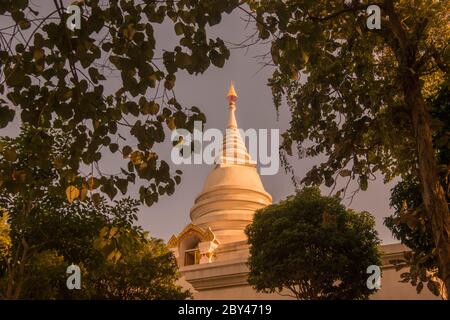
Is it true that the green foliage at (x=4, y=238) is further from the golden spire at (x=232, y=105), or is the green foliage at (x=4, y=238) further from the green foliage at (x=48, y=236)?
the golden spire at (x=232, y=105)

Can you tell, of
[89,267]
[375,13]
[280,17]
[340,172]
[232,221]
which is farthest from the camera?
[232,221]

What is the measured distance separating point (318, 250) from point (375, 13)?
12451 mm

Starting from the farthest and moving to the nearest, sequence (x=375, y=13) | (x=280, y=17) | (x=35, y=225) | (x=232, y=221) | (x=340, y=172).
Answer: (x=232, y=221), (x=35, y=225), (x=340, y=172), (x=375, y=13), (x=280, y=17)

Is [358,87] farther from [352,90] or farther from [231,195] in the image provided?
[231,195]

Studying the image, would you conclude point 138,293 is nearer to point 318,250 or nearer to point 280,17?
point 318,250

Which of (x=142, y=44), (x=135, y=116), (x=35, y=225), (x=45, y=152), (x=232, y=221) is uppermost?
(x=232, y=221)

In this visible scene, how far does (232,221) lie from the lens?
29047mm

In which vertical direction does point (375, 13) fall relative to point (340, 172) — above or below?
above

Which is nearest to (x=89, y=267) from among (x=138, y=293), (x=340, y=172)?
(x=138, y=293)

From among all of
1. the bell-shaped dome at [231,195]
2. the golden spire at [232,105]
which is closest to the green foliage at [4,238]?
the bell-shaped dome at [231,195]

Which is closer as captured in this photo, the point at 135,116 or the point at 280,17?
the point at 280,17

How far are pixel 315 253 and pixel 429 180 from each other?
488 inches

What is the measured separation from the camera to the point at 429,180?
16.4 feet

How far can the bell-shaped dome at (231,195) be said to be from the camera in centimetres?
2903
